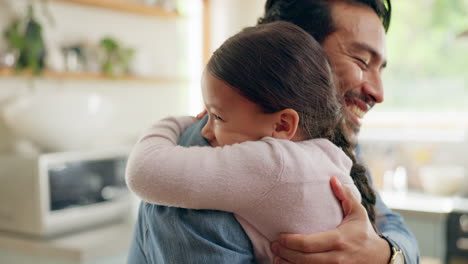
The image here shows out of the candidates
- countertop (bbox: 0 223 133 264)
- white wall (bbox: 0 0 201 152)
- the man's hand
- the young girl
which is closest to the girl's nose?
the young girl

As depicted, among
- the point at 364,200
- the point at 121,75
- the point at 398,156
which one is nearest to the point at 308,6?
the point at 364,200

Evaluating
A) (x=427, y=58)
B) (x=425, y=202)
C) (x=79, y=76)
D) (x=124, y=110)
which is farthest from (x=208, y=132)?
(x=427, y=58)

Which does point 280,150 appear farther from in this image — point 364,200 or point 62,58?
point 62,58

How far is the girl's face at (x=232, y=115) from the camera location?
2.60 feet

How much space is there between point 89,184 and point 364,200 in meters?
1.64

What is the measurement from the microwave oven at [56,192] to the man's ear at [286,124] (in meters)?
1.60

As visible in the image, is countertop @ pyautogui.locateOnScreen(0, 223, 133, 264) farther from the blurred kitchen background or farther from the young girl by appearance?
the young girl

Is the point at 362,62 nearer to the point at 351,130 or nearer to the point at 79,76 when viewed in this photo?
the point at 351,130

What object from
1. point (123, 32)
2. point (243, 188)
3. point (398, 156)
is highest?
point (243, 188)

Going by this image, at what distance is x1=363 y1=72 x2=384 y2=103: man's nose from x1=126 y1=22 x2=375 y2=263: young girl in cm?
26

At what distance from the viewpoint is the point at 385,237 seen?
96cm

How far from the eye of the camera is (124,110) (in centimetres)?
343

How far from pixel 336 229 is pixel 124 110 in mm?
2756

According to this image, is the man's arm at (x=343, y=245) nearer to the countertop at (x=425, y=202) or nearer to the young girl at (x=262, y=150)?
the young girl at (x=262, y=150)
